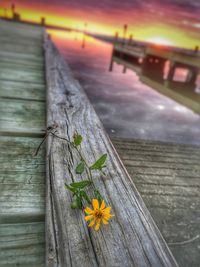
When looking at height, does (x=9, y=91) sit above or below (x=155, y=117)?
above

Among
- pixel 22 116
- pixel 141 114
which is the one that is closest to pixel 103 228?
pixel 22 116

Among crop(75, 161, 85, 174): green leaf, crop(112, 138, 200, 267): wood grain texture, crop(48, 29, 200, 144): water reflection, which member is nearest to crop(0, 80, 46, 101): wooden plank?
crop(75, 161, 85, 174): green leaf

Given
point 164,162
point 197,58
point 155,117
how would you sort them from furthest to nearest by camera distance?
point 197,58, point 155,117, point 164,162

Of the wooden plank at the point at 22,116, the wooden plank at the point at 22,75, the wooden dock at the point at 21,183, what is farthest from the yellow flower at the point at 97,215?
the wooden plank at the point at 22,75

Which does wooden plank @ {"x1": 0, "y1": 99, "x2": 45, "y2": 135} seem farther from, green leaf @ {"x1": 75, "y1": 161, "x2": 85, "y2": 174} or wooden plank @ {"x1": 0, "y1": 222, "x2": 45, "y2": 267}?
wooden plank @ {"x1": 0, "y1": 222, "x2": 45, "y2": 267}

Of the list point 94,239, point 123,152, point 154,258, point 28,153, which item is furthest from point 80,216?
point 123,152

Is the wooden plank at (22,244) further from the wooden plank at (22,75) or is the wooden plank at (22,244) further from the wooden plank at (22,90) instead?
the wooden plank at (22,75)

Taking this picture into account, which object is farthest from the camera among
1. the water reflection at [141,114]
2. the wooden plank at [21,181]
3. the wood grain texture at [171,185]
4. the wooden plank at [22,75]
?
the water reflection at [141,114]

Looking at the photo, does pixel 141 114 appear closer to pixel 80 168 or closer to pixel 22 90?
pixel 22 90

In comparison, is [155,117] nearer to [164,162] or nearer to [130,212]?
[164,162]

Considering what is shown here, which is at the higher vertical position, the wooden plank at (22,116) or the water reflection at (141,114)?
the wooden plank at (22,116)
